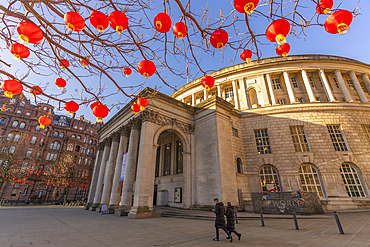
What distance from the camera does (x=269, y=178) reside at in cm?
1891

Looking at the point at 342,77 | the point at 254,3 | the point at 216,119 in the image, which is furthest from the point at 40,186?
the point at 342,77

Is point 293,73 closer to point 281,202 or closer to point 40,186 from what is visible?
point 281,202

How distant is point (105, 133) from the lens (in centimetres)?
2548

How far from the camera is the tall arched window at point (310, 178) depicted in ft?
57.2

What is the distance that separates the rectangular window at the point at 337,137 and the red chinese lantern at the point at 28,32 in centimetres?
2597

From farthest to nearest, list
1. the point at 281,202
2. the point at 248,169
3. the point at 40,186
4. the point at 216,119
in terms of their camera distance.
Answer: the point at 40,186 → the point at 248,169 → the point at 216,119 → the point at 281,202

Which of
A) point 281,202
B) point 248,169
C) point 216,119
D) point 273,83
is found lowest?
point 281,202

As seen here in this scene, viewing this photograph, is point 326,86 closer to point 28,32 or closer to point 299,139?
point 299,139

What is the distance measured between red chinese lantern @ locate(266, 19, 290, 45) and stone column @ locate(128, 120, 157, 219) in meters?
13.5

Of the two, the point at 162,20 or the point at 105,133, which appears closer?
the point at 162,20

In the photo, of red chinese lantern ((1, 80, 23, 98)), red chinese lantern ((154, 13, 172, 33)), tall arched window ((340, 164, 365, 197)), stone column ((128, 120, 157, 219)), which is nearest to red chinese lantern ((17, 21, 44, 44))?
red chinese lantern ((1, 80, 23, 98))

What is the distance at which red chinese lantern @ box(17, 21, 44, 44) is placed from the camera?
3.12 meters

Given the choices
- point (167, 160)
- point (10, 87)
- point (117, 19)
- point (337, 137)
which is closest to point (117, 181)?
point (167, 160)

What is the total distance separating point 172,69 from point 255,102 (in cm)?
2312
